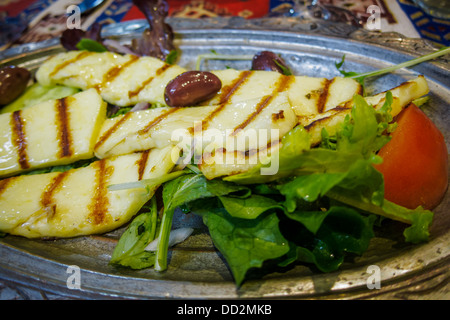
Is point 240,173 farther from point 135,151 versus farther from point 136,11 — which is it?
point 136,11

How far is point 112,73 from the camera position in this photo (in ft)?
10.3

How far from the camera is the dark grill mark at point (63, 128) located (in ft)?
8.29

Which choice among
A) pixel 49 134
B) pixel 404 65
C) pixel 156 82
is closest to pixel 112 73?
pixel 156 82

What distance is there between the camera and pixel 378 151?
6.44 ft

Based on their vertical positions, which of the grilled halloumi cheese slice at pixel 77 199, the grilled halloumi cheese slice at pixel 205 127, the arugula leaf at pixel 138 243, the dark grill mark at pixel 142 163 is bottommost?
the arugula leaf at pixel 138 243

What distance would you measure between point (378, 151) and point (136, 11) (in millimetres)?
4698

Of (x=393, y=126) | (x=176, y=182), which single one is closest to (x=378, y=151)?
(x=393, y=126)

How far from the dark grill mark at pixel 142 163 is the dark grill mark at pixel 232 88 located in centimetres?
73

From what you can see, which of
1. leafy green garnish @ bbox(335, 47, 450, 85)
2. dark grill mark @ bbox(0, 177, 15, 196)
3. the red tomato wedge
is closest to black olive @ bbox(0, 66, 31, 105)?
dark grill mark @ bbox(0, 177, 15, 196)

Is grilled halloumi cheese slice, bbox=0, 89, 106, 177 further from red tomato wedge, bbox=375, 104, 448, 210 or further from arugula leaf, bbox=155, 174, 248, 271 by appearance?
red tomato wedge, bbox=375, 104, 448, 210

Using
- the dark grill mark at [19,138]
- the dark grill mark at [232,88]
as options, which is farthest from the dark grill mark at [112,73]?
the dark grill mark at [232,88]

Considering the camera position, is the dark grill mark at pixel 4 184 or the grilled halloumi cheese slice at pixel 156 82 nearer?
the dark grill mark at pixel 4 184

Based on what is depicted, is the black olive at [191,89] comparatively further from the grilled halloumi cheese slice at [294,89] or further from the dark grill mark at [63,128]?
the dark grill mark at [63,128]

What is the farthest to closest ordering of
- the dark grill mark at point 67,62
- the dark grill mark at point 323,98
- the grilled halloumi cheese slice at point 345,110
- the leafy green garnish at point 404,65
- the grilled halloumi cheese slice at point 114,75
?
Result: the dark grill mark at point 67,62, the grilled halloumi cheese slice at point 114,75, the leafy green garnish at point 404,65, the dark grill mark at point 323,98, the grilled halloumi cheese slice at point 345,110
